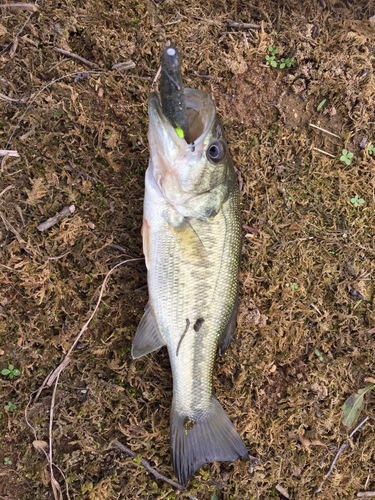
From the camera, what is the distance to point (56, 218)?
2.69m

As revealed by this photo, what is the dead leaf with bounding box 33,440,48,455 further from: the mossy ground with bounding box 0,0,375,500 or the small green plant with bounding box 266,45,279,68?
the small green plant with bounding box 266,45,279,68

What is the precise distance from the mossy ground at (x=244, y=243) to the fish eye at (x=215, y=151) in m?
0.79

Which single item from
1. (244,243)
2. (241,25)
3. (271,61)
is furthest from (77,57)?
(244,243)

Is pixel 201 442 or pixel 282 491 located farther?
pixel 282 491

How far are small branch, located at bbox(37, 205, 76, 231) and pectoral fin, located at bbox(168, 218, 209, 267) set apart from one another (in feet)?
3.10

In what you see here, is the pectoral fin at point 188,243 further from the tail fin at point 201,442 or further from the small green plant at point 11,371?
the small green plant at point 11,371

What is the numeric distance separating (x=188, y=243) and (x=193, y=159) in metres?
0.59

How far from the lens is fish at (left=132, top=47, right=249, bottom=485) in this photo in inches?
89.2

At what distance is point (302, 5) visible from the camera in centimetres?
330

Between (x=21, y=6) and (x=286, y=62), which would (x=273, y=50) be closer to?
(x=286, y=62)

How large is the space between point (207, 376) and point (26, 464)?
1.60 metres

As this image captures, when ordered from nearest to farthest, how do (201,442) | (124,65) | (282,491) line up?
(201,442)
(124,65)
(282,491)

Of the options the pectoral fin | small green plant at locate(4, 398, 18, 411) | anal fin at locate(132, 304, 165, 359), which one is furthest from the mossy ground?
the pectoral fin

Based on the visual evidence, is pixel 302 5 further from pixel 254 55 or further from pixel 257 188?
pixel 257 188
